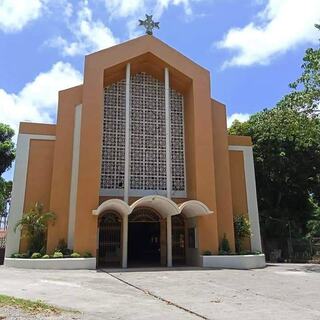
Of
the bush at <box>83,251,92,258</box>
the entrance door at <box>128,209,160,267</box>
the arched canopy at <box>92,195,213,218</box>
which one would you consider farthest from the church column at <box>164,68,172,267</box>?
the bush at <box>83,251,92,258</box>

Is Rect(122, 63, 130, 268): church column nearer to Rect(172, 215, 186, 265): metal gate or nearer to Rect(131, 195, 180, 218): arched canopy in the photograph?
Rect(131, 195, 180, 218): arched canopy

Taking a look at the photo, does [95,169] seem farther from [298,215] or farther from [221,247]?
[298,215]

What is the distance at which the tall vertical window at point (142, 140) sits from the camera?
19625 millimetres

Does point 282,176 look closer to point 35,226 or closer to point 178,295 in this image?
point 35,226

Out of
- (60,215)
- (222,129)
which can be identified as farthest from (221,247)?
(60,215)

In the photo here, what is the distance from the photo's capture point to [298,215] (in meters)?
28.7

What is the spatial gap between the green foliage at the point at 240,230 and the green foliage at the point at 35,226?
9189 mm

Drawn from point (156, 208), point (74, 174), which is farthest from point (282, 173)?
point (74, 174)

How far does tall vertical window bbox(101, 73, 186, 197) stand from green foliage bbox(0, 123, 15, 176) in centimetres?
820

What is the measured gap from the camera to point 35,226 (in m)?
18.0

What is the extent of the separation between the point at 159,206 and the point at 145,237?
4.80 metres

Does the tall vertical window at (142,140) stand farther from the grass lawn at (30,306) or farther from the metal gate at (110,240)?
the grass lawn at (30,306)

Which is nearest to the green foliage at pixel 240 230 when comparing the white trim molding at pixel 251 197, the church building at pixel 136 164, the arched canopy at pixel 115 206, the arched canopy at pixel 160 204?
the church building at pixel 136 164

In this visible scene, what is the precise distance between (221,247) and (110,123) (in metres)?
8.19
